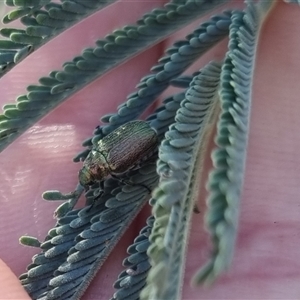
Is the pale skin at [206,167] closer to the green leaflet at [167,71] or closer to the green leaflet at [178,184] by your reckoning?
the green leaflet at [167,71]

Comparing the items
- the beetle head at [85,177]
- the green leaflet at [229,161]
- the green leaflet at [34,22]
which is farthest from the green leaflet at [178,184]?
the beetle head at [85,177]

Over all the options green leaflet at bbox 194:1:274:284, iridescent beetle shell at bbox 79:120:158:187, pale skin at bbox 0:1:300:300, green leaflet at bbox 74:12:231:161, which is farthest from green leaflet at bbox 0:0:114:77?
pale skin at bbox 0:1:300:300

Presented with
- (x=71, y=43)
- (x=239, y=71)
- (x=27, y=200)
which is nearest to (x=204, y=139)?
A: (x=239, y=71)

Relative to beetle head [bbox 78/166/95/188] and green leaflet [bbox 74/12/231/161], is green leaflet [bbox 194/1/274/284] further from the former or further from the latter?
beetle head [bbox 78/166/95/188]

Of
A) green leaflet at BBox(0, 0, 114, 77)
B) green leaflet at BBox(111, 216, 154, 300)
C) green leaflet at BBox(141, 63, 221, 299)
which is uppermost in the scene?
green leaflet at BBox(0, 0, 114, 77)

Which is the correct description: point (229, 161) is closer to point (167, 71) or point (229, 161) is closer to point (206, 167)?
point (206, 167)

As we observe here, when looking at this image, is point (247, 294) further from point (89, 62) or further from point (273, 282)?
→ point (89, 62)

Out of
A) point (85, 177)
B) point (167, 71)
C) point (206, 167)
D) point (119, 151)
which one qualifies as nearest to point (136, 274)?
point (206, 167)
